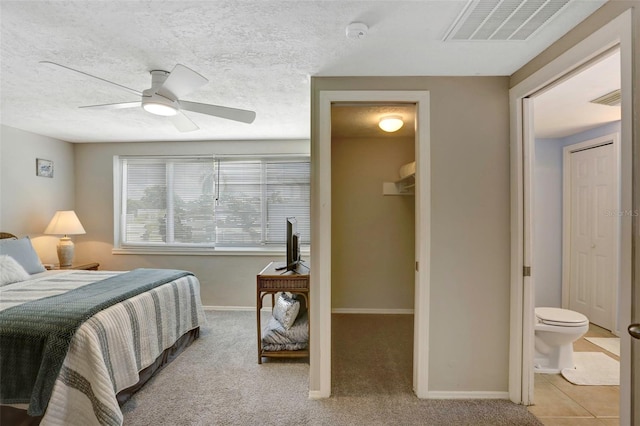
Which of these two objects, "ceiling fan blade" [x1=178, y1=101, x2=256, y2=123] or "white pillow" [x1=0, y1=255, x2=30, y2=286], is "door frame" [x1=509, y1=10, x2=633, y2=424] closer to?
"ceiling fan blade" [x1=178, y1=101, x2=256, y2=123]

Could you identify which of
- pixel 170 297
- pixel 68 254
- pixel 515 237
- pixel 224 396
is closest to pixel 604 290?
pixel 515 237

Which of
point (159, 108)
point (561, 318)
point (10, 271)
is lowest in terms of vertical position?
point (561, 318)

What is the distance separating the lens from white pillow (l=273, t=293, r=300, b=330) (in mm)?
2842

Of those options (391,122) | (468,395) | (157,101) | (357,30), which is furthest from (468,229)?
(157,101)

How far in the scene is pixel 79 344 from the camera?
6.14ft

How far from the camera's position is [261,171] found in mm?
4352

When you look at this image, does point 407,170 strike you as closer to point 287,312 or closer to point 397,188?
point 397,188

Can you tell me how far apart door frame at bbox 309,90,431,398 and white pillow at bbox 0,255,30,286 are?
279 centimetres

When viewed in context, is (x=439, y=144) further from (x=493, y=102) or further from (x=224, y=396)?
(x=224, y=396)

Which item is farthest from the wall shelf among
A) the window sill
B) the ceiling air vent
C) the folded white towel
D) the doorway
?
the ceiling air vent

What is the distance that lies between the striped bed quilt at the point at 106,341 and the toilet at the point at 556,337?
3.02m

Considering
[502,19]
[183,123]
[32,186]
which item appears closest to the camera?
[502,19]

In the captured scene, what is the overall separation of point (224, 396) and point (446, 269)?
181cm

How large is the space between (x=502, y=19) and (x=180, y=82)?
175cm
